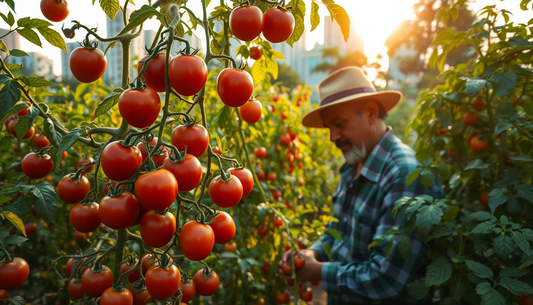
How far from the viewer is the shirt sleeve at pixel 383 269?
5.42ft

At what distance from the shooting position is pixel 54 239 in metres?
2.08

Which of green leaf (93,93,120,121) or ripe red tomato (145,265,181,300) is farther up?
green leaf (93,93,120,121)

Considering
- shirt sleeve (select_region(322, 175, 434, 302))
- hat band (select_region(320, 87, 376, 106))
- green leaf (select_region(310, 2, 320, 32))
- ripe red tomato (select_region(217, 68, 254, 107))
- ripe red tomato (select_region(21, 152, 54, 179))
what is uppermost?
green leaf (select_region(310, 2, 320, 32))

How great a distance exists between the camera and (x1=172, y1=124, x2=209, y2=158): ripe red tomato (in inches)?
26.8

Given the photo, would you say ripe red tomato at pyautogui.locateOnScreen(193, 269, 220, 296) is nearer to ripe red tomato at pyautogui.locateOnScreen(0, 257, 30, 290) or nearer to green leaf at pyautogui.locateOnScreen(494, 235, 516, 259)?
ripe red tomato at pyautogui.locateOnScreen(0, 257, 30, 290)

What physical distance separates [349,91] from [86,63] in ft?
5.84

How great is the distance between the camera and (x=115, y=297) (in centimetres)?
72

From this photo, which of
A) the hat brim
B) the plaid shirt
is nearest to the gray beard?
the plaid shirt

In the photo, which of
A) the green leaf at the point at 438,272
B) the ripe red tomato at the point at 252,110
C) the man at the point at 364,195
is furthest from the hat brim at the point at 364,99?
the ripe red tomato at the point at 252,110

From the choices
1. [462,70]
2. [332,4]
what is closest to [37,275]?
[332,4]

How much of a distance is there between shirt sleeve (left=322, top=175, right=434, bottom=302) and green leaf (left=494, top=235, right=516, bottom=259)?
468mm

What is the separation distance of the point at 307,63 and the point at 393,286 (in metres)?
48.6

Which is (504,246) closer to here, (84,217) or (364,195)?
(364,195)

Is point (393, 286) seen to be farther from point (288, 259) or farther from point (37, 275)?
point (37, 275)
